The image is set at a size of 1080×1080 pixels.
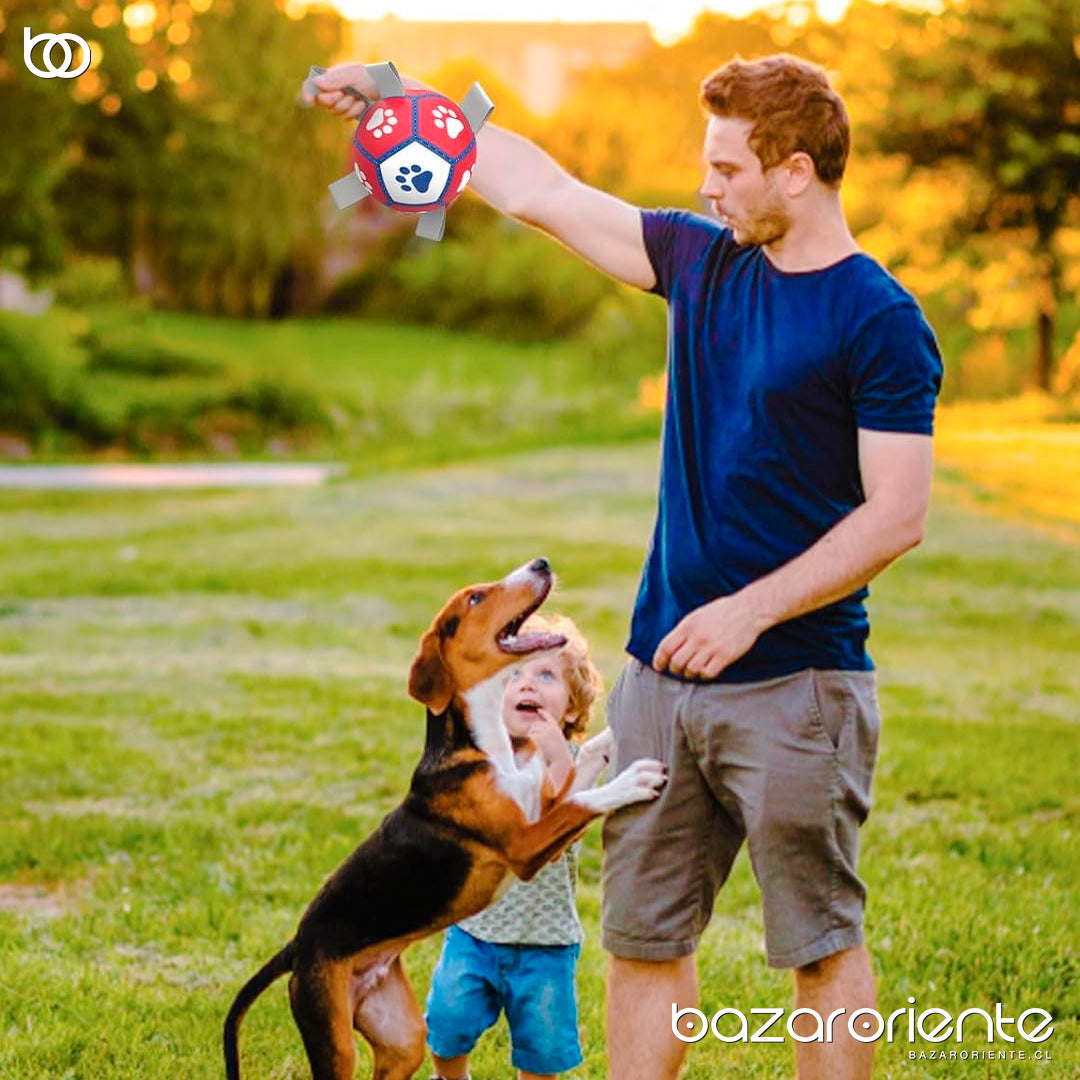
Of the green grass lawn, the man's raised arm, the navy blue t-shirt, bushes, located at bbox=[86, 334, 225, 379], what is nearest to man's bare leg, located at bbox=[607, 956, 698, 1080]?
the navy blue t-shirt

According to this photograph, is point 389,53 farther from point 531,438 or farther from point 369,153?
point 369,153

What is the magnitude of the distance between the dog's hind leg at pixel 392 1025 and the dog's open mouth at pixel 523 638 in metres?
0.68

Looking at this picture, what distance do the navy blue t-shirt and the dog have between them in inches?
11.7

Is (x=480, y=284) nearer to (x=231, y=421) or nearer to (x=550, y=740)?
(x=231, y=421)

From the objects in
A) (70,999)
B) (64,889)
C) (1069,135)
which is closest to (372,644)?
(64,889)

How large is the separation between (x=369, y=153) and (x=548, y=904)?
1.73 meters

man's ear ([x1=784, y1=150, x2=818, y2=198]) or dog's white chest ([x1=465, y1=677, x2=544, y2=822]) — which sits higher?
man's ear ([x1=784, y1=150, x2=818, y2=198])

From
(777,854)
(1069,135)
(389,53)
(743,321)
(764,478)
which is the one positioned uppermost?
(389,53)

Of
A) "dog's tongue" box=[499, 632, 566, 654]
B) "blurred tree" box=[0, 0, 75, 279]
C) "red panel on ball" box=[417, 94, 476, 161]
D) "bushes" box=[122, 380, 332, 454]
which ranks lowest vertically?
"bushes" box=[122, 380, 332, 454]

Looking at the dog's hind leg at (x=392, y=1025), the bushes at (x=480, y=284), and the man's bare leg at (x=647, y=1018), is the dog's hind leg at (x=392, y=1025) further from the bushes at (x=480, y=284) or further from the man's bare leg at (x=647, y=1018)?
the bushes at (x=480, y=284)

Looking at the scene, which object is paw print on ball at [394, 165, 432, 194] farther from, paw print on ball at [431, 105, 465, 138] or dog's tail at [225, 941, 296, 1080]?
dog's tail at [225, 941, 296, 1080]

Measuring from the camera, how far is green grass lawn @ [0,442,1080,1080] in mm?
4809

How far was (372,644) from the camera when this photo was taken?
1038 cm

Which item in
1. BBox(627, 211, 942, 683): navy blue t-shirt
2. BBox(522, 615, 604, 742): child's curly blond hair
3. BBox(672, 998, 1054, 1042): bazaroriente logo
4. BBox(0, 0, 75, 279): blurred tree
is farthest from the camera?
BBox(0, 0, 75, 279): blurred tree
